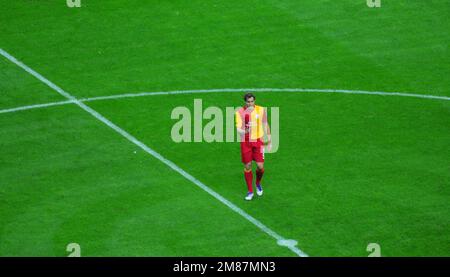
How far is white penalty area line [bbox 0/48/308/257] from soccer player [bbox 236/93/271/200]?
0.64 m

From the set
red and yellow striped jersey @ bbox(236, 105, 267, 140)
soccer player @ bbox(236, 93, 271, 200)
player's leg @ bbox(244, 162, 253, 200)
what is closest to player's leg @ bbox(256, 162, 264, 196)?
soccer player @ bbox(236, 93, 271, 200)

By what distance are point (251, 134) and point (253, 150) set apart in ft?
1.10

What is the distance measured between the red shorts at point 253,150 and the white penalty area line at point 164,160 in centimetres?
92

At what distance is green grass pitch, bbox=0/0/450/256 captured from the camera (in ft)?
56.6

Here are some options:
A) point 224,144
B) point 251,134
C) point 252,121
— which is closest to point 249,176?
point 251,134

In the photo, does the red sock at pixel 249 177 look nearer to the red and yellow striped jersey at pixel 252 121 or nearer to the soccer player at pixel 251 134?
the soccer player at pixel 251 134

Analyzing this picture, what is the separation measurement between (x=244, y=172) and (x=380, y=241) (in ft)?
9.94

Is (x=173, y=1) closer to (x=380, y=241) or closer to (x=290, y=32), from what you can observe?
(x=290, y=32)

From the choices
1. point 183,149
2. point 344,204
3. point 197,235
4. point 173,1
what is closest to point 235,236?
point 197,235

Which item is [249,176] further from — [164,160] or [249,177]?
[164,160]

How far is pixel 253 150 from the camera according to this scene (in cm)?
1833

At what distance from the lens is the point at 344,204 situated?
18125 millimetres

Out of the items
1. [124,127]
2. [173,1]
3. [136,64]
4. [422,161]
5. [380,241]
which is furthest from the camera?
[173,1]

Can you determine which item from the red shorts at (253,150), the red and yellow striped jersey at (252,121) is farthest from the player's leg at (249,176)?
the red and yellow striped jersey at (252,121)
